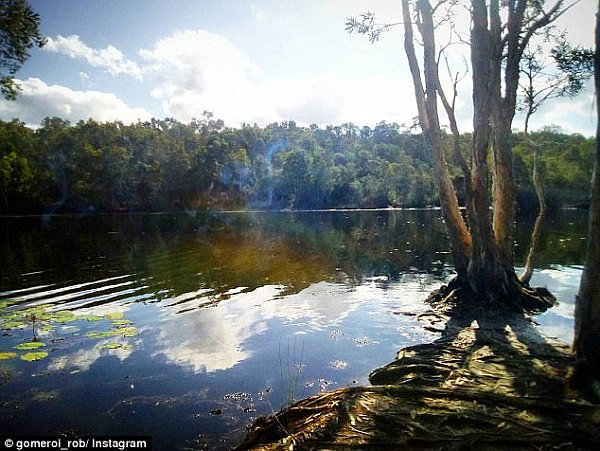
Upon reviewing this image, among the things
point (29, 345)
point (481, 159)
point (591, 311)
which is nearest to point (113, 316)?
point (29, 345)

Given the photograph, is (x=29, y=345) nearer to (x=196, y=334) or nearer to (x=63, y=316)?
(x=63, y=316)

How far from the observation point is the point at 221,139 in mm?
98312

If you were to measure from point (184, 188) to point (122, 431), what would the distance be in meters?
92.5

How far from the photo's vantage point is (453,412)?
192 inches

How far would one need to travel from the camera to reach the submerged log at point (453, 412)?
439 cm

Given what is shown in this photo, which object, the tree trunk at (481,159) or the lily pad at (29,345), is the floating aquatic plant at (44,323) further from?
the tree trunk at (481,159)

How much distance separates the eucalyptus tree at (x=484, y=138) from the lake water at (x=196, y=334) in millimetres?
1685

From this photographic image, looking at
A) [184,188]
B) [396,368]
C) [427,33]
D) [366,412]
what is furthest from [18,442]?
[184,188]

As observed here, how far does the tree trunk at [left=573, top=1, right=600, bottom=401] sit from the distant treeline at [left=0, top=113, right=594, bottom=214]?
A: 259ft

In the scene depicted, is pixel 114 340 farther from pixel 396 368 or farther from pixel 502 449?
pixel 502 449

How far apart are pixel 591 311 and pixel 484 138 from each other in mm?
7442

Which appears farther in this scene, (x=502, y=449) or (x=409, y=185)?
(x=409, y=185)

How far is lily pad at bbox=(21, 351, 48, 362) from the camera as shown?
8867 millimetres

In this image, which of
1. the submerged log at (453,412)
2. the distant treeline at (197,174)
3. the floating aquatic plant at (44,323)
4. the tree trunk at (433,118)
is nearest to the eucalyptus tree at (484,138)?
the tree trunk at (433,118)
